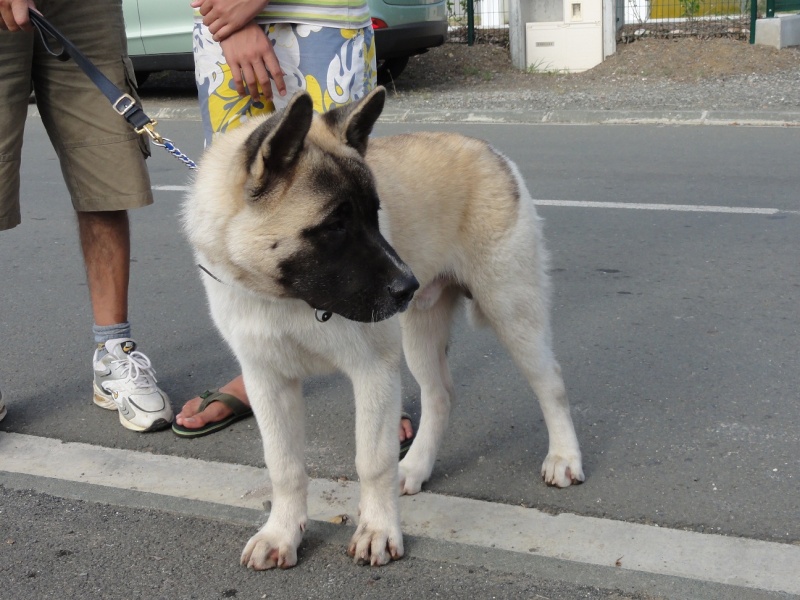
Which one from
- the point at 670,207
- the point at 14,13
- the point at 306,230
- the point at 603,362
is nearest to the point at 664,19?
the point at 670,207

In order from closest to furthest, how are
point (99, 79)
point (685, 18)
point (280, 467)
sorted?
point (280, 467) < point (99, 79) < point (685, 18)

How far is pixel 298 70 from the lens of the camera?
3400mm

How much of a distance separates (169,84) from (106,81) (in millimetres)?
10957

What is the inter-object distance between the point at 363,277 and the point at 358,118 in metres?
0.47

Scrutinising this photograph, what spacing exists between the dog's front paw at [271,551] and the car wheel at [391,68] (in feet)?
33.4

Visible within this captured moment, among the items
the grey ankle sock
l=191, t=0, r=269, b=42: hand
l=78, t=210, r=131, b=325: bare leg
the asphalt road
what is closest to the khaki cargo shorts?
l=78, t=210, r=131, b=325: bare leg

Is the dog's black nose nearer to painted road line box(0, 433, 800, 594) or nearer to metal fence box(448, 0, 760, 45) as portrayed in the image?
painted road line box(0, 433, 800, 594)

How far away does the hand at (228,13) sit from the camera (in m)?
3.19

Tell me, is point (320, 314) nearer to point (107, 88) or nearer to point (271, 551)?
point (271, 551)

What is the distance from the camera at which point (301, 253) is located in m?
2.54

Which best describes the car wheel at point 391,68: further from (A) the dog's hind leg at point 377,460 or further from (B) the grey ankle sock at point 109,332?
(A) the dog's hind leg at point 377,460

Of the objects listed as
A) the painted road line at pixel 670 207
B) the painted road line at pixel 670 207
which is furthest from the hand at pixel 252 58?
the painted road line at pixel 670 207

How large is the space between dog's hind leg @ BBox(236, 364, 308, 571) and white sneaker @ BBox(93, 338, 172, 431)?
3.30 ft

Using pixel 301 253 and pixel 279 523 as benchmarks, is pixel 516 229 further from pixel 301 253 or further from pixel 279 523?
pixel 279 523
